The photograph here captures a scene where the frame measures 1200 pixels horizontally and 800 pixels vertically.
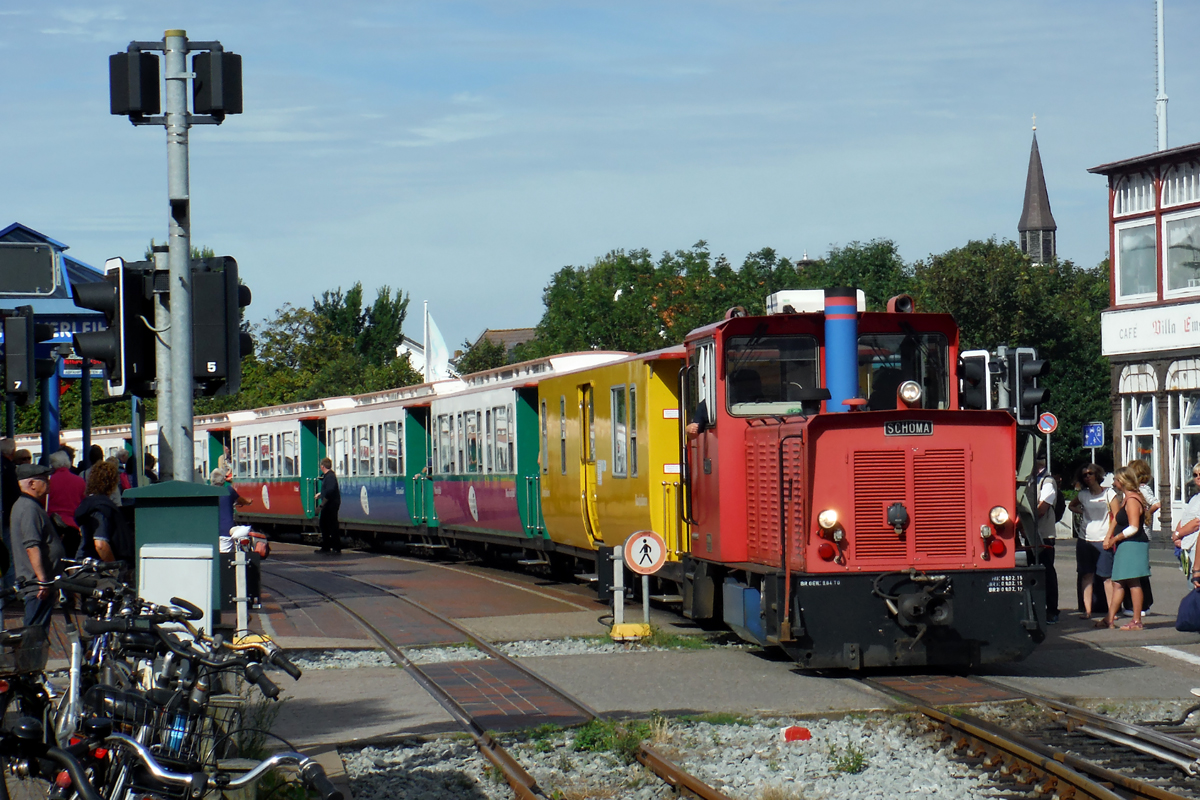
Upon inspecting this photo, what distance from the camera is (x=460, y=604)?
17828mm

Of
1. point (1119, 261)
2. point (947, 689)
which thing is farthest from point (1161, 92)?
point (947, 689)

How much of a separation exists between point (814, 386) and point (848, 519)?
1793 millimetres

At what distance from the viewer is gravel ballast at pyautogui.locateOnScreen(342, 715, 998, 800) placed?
786 cm

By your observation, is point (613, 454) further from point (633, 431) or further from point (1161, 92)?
point (1161, 92)

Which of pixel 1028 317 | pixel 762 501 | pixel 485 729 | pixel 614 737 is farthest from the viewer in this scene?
pixel 1028 317

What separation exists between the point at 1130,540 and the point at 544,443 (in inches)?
348

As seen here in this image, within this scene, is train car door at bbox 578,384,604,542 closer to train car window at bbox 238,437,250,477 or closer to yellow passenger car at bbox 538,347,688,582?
yellow passenger car at bbox 538,347,688,582

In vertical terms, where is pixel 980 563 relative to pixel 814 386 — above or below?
below

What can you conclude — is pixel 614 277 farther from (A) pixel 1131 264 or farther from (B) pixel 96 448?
(B) pixel 96 448

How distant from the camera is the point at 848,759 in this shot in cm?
830

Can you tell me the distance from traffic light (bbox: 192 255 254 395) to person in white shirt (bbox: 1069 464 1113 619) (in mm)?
9947

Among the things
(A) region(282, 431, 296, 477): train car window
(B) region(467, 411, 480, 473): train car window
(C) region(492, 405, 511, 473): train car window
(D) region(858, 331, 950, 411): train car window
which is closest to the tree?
(A) region(282, 431, 296, 477): train car window

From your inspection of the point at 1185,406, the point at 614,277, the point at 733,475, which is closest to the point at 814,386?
the point at 733,475

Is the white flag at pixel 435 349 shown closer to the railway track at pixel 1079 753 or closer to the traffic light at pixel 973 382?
the traffic light at pixel 973 382
